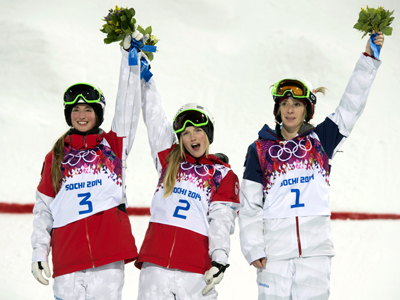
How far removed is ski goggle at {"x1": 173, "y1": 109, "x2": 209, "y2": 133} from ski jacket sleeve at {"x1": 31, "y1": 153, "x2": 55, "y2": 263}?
0.72 m

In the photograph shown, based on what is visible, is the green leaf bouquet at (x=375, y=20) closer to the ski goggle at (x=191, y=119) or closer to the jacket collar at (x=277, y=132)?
the jacket collar at (x=277, y=132)

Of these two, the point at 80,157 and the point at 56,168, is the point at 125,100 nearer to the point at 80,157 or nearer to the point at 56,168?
the point at 80,157

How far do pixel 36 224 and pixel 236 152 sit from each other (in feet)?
10.3

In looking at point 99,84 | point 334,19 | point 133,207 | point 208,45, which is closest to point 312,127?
point 133,207

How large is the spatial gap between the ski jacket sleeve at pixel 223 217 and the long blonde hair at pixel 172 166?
234 mm

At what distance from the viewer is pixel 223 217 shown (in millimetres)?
2131

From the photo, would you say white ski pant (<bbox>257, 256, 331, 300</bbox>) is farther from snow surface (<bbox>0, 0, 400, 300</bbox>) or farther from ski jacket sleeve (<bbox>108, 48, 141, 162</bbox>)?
snow surface (<bbox>0, 0, 400, 300</bbox>)

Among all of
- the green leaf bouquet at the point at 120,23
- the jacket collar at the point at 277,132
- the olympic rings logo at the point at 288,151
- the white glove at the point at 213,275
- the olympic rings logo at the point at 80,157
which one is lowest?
the white glove at the point at 213,275

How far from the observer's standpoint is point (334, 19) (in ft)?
24.5

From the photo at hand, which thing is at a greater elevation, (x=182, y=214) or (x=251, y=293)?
(x=182, y=214)

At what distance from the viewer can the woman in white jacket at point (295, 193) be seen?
6.70 ft

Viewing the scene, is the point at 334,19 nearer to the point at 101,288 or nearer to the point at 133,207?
the point at 133,207

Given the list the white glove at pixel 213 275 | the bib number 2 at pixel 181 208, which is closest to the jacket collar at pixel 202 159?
the bib number 2 at pixel 181 208

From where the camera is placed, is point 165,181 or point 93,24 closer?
point 165,181
